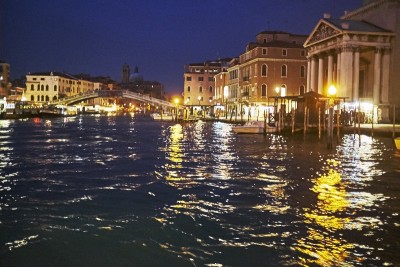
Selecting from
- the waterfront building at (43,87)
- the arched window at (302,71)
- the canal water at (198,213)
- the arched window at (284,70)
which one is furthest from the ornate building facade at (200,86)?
the canal water at (198,213)

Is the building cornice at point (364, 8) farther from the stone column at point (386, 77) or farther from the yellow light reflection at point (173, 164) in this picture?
the yellow light reflection at point (173, 164)

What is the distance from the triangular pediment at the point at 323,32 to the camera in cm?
3820

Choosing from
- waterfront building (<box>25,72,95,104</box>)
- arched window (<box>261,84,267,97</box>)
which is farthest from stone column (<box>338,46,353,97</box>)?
waterfront building (<box>25,72,95,104</box>)

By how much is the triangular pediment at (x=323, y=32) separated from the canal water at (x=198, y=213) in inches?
927

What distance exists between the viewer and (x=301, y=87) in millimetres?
52938

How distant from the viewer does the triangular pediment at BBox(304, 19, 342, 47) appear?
125 feet

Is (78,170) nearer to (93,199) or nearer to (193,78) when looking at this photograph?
(93,199)

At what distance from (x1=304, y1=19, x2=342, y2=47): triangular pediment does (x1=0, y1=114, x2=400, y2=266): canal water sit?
77.3ft

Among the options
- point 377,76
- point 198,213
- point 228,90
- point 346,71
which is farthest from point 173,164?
point 228,90

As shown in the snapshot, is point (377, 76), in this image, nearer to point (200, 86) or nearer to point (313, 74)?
point (313, 74)

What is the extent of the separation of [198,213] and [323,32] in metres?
34.9

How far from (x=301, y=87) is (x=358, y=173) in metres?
39.6

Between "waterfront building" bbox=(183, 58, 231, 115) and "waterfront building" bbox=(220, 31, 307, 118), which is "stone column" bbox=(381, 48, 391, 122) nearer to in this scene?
"waterfront building" bbox=(220, 31, 307, 118)

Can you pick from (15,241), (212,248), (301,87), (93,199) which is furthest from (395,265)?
(301,87)
